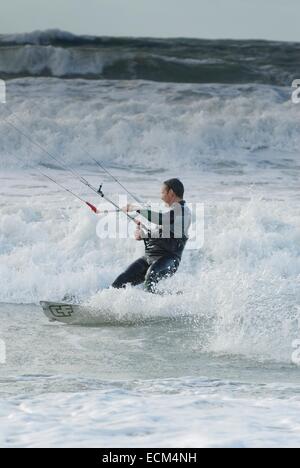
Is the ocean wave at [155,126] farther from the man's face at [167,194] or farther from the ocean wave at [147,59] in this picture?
the man's face at [167,194]

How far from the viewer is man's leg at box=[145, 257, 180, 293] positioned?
9633 millimetres

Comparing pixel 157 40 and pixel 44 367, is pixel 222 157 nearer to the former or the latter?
pixel 157 40

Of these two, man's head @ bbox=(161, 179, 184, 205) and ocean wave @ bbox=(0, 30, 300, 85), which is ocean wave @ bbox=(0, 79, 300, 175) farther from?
man's head @ bbox=(161, 179, 184, 205)

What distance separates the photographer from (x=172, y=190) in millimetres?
9547

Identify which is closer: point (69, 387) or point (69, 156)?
point (69, 387)

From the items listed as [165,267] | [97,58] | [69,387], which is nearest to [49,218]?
[165,267]

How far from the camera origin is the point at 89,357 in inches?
313

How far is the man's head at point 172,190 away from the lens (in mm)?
9492

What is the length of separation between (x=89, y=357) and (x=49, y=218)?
8527 millimetres

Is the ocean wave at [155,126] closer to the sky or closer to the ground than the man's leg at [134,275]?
closer to the sky

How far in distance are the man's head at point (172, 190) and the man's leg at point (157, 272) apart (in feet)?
2.05

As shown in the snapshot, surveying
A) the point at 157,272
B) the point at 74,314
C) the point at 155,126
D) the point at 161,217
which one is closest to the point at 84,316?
the point at 74,314

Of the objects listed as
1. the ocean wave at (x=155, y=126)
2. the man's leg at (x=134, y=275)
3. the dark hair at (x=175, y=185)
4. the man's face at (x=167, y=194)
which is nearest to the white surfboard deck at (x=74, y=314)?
the man's leg at (x=134, y=275)

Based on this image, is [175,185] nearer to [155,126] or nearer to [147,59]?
[155,126]
